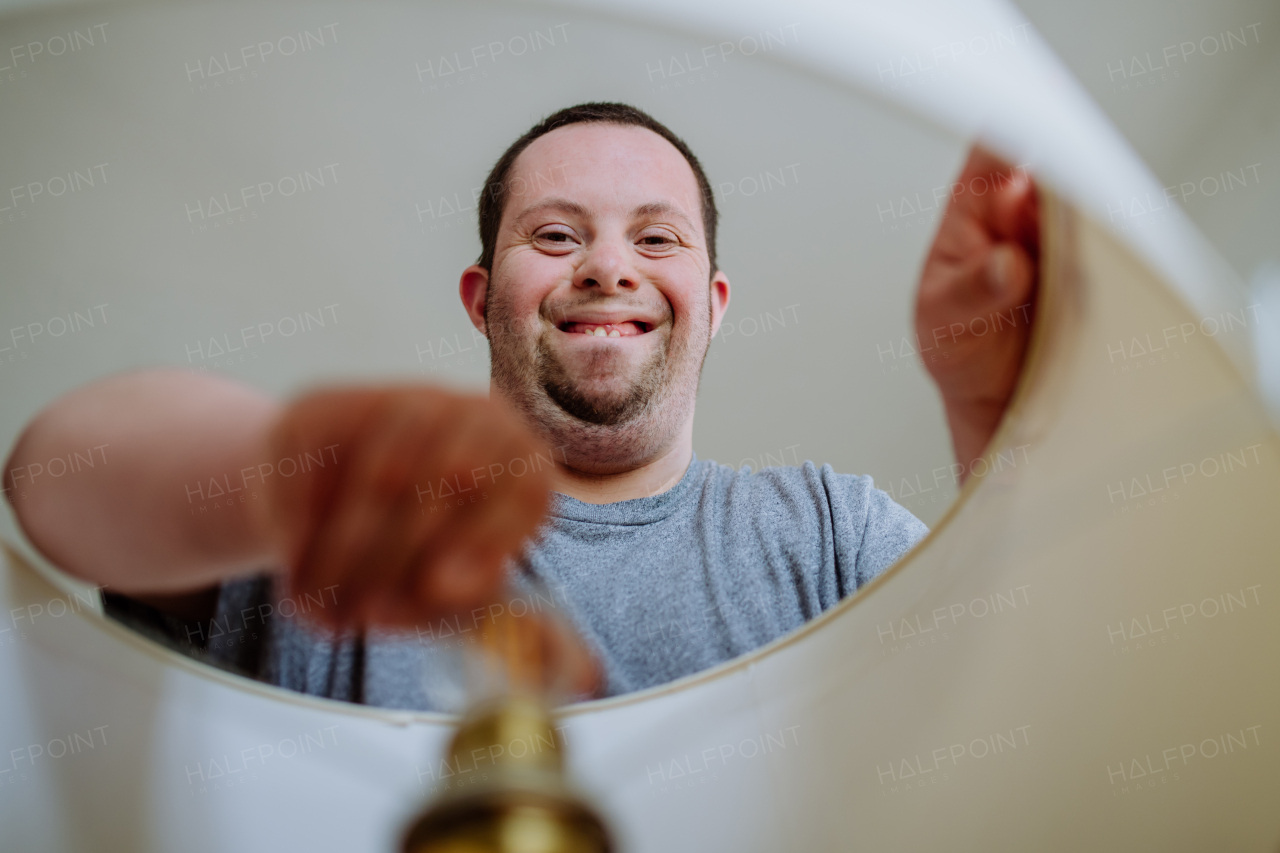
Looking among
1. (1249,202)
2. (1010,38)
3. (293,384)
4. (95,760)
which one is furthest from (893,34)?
(1249,202)

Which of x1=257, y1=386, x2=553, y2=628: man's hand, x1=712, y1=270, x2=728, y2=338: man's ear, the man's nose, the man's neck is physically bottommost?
x1=257, y1=386, x2=553, y2=628: man's hand

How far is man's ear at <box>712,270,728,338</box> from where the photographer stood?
56cm

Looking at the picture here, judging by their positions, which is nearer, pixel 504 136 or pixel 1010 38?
pixel 1010 38

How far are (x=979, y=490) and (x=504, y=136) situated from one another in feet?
1.01

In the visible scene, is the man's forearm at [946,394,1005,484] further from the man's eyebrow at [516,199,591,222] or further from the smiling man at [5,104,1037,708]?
the man's eyebrow at [516,199,591,222]

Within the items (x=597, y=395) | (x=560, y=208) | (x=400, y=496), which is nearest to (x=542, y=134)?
(x=560, y=208)

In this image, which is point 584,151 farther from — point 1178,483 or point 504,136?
point 1178,483

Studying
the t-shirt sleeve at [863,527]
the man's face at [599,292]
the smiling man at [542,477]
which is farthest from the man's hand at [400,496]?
the t-shirt sleeve at [863,527]

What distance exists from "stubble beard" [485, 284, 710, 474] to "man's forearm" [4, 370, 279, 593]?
0.47 ft

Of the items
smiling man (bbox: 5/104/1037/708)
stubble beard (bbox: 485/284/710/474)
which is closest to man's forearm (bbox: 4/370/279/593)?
smiling man (bbox: 5/104/1037/708)

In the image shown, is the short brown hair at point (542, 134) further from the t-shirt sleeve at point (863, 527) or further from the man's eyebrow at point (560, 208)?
the t-shirt sleeve at point (863, 527)

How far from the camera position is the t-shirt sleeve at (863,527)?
553 millimetres

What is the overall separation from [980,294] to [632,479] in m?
0.23

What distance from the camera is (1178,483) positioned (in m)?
0.38
